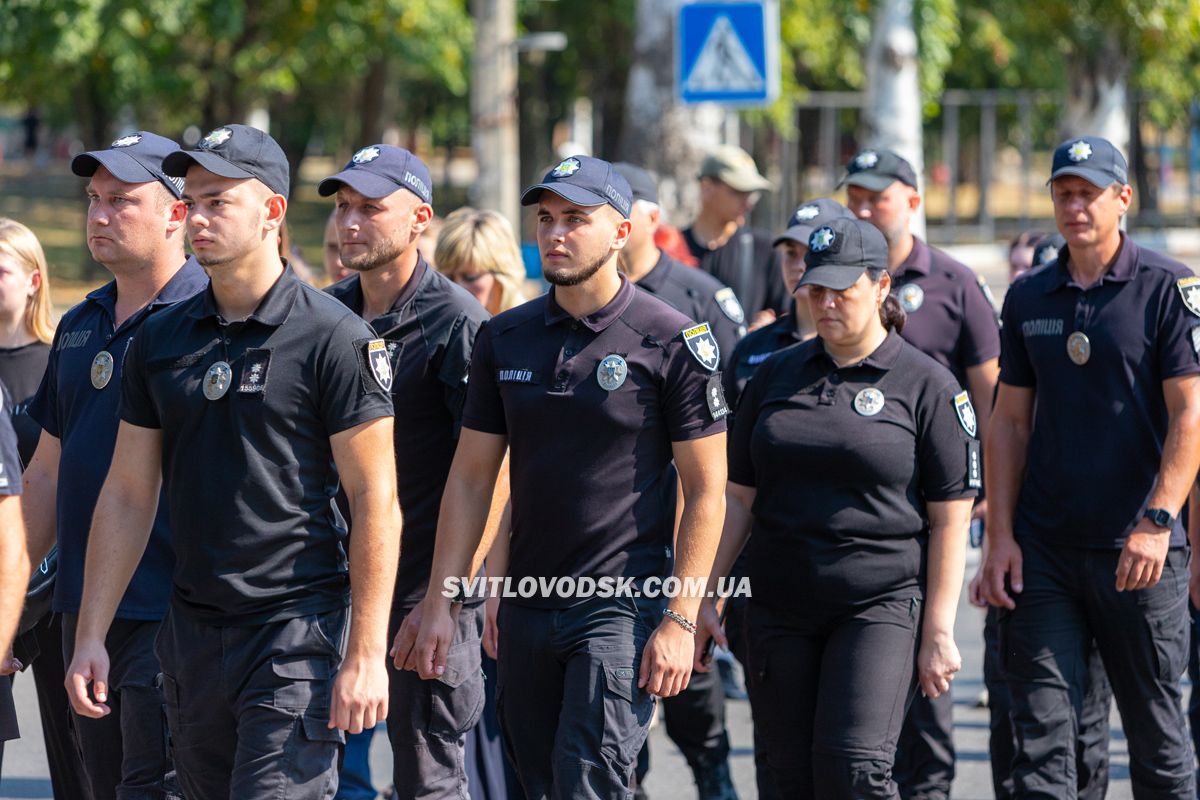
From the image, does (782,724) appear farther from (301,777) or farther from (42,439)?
(42,439)

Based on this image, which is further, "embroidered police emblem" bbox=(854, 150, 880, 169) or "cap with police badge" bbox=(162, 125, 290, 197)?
"embroidered police emblem" bbox=(854, 150, 880, 169)

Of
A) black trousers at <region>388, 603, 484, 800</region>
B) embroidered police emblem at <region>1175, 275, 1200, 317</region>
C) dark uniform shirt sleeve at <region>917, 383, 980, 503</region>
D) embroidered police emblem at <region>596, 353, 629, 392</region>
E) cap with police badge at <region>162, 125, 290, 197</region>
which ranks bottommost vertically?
black trousers at <region>388, 603, 484, 800</region>

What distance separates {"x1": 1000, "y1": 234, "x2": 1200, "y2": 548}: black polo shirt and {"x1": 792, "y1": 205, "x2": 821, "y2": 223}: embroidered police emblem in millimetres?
973

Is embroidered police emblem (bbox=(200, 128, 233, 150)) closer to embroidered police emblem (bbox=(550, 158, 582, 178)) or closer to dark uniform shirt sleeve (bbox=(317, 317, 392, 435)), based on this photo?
dark uniform shirt sleeve (bbox=(317, 317, 392, 435))

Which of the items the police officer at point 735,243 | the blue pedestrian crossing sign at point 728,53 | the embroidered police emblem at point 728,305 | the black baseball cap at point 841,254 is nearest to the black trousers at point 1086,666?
the black baseball cap at point 841,254

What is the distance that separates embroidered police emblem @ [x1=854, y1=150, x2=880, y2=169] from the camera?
274 inches

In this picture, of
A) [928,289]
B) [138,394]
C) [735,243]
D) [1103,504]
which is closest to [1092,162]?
[1103,504]

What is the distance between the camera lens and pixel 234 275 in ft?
14.1

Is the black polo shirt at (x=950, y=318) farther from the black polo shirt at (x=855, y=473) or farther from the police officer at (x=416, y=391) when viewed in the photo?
the police officer at (x=416, y=391)

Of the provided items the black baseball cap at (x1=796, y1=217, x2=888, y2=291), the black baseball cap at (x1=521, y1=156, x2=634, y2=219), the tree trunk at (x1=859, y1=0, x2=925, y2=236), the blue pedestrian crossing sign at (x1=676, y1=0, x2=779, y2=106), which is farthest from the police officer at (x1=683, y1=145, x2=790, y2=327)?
the tree trunk at (x1=859, y1=0, x2=925, y2=236)

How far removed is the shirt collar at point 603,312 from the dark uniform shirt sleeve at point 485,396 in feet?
0.66

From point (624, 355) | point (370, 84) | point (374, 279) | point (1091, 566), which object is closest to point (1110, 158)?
point (1091, 566)

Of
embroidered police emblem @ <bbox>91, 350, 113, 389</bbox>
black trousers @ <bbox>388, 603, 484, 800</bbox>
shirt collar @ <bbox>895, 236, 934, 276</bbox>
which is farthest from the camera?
shirt collar @ <bbox>895, 236, 934, 276</bbox>

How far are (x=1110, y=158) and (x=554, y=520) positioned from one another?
2275mm
